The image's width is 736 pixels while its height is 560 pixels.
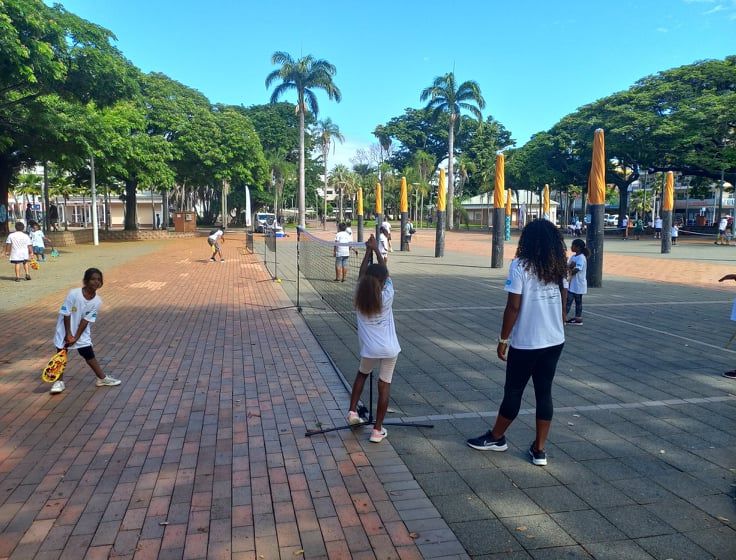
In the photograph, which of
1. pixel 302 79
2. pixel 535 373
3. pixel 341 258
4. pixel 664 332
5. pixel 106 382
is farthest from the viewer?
pixel 302 79

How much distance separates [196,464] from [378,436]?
4.56ft

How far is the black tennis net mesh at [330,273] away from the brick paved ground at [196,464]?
10.4ft

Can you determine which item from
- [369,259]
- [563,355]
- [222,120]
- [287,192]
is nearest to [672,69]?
[222,120]

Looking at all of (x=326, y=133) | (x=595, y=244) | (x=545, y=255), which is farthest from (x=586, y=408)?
(x=326, y=133)

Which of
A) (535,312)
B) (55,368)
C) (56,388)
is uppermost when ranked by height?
(535,312)

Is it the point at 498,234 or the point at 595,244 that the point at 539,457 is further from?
the point at 498,234

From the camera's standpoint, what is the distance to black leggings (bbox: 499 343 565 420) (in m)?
4.05

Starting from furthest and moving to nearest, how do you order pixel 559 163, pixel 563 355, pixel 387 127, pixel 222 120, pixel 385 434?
pixel 387 127 < pixel 559 163 < pixel 222 120 < pixel 563 355 < pixel 385 434

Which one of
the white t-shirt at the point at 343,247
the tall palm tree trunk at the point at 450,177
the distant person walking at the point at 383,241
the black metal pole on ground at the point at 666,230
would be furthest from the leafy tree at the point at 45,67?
the tall palm tree trunk at the point at 450,177

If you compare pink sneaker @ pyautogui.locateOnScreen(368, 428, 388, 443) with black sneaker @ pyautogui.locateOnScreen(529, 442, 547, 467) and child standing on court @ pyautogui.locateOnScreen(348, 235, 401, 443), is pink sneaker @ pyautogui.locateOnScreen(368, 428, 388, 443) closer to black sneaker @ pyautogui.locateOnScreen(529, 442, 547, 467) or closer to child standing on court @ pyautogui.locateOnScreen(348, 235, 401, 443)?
child standing on court @ pyautogui.locateOnScreen(348, 235, 401, 443)

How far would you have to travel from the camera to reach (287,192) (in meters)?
78.3

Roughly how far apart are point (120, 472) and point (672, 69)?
45.4 m

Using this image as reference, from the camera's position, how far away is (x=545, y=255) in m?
4.02

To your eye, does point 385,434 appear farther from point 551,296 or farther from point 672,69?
point 672,69
